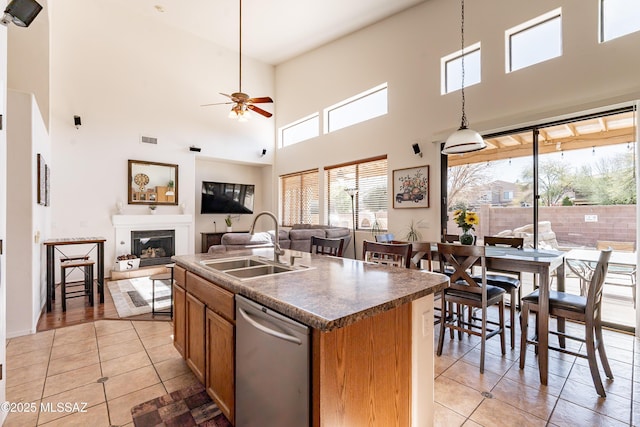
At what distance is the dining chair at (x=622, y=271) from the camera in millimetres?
3139

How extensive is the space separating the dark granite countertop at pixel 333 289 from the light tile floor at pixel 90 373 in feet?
3.22

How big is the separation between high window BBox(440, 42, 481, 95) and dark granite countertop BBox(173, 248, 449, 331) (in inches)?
156

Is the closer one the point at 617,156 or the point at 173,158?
the point at 617,156

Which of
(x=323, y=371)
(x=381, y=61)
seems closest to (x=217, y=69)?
(x=381, y=61)

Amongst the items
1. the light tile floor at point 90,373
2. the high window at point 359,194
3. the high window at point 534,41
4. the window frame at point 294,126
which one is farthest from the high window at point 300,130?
the light tile floor at point 90,373

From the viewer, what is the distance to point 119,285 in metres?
5.14

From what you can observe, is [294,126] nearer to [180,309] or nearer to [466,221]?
[466,221]

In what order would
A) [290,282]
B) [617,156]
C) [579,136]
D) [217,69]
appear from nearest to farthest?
[290,282] → [617,156] → [579,136] → [217,69]

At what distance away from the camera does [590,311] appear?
2.09m

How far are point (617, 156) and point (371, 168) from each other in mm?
3599

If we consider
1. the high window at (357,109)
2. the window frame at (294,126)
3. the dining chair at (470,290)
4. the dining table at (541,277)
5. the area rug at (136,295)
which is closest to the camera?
the dining table at (541,277)

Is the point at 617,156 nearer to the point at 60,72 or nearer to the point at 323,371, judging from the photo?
the point at 323,371

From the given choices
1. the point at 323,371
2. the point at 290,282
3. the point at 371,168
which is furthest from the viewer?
the point at 371,168

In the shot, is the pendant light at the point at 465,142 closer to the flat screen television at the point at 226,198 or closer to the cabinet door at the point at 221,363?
Result: the cabinet door at the point at 221,363
